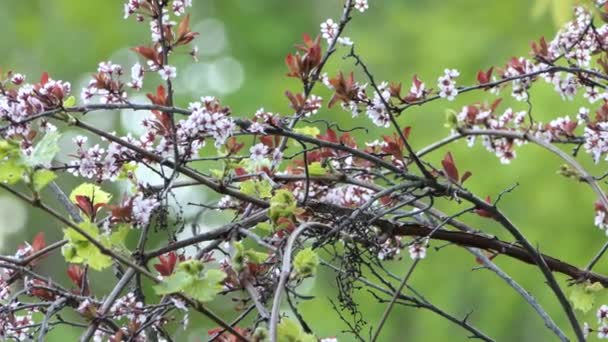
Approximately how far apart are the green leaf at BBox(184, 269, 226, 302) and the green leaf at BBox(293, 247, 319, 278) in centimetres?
15

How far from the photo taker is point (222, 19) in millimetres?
10117

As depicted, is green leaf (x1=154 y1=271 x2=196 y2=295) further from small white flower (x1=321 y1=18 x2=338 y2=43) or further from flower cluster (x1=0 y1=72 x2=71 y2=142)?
small white flower (x1=321 y1=18 x2=338 y2=43)

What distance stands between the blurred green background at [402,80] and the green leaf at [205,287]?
7.96 ft

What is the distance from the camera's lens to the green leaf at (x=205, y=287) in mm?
1584

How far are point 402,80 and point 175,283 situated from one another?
20.4 feet

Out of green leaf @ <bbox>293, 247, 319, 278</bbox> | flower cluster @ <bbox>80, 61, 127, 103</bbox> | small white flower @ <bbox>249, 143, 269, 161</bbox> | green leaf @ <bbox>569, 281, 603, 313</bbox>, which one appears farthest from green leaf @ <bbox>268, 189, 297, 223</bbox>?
green leaf @ <bbox>569, 281, 603, 313</bbox>

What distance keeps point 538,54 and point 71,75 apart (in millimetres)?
8407

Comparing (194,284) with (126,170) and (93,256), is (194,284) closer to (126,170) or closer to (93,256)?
(93,256)

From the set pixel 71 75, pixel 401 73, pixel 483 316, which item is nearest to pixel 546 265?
pixel 483 316

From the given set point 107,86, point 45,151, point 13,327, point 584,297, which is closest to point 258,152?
point 107,86

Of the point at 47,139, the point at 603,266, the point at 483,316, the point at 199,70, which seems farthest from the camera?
the point at 199,70

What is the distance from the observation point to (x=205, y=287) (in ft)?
5.22

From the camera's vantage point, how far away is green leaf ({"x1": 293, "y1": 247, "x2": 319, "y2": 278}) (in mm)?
1665

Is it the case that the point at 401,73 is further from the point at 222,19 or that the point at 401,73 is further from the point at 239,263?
the point at 239,263
